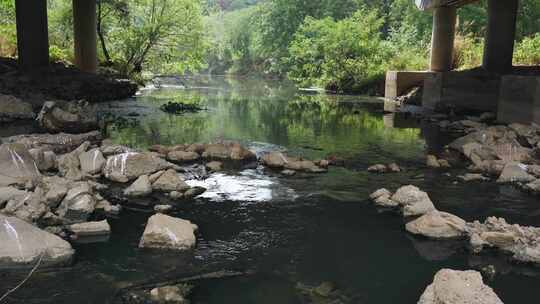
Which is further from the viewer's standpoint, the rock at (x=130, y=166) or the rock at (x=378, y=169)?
the rock at (x=378, y=169)

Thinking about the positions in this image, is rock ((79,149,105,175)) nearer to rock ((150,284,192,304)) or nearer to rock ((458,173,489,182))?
rock ((150,284,192,304))

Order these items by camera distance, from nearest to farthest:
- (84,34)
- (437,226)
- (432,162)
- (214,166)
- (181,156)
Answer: (437,226) < (214,166) < (181,156) < (432,162) < (84,34)

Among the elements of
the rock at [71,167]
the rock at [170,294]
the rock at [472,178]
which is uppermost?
the rock at [71,167]

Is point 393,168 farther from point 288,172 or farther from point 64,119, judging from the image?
point 64,119

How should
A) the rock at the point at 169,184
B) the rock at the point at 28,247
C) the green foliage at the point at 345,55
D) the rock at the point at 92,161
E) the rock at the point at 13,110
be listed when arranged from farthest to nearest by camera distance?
1. the green foliage at the point at 345,55
2. the rock at the point at 13,110
3. the rock at the point at 92,161
4. the rock at the point at 169,184
5. the rock at the point at 28,247

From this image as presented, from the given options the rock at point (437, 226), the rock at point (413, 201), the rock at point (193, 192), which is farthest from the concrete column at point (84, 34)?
the rock at point (437, 226)

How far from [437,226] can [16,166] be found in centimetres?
639

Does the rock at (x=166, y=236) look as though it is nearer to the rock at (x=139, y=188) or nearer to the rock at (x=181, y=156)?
the rock at (x=139, y=188)

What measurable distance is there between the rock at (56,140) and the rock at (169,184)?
11.3ft

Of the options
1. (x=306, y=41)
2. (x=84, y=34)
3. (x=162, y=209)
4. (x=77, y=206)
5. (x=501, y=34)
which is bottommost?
(x=162, y=209)

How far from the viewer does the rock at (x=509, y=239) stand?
6.30 meters

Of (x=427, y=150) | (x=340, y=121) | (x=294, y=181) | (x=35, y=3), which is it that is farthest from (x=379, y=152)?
(x=35, y=3)

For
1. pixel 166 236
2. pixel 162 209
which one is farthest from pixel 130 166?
pixel 166 236

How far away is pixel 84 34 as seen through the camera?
26234mm
